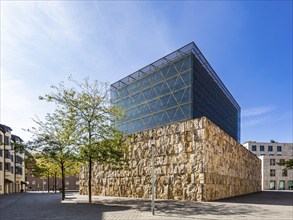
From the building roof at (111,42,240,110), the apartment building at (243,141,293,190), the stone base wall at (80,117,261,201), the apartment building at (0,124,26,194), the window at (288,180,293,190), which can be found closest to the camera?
the stone base wall at (80,117,261,201)

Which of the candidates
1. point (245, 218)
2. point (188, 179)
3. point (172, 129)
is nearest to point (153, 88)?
point (172, 129)

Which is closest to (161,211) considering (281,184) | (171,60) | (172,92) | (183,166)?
(183,166)

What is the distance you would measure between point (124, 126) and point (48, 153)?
3760 cm

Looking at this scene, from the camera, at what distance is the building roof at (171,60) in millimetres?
47956

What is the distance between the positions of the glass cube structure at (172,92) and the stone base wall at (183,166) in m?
15.7

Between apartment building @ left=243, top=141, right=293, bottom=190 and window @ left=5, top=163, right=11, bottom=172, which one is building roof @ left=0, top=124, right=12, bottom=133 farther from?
apartment building @ left=243, top=141, right=293, bottom=190

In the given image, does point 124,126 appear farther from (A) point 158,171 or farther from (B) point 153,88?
(A) point 158,171

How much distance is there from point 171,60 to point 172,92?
6.36 meters

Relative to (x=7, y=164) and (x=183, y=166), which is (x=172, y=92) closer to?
(x=183, y=166)

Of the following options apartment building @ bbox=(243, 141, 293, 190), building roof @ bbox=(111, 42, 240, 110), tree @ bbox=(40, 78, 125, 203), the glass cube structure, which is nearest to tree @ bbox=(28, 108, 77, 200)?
tree @ bbox=(40, 78, 125, 203)

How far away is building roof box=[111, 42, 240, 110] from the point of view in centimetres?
4796

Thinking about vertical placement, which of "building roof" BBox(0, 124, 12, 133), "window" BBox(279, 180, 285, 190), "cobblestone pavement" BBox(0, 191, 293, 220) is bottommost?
"window" BBox(279, 180, 285, 190)

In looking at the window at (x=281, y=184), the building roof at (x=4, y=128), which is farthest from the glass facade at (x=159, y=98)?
the window at (x=281, y=184)

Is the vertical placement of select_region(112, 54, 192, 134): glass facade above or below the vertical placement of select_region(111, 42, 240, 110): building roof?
below
